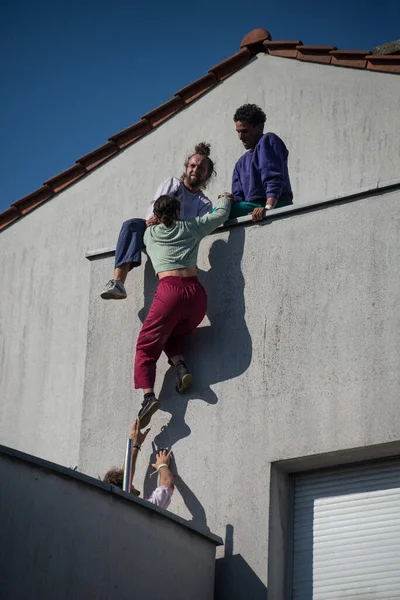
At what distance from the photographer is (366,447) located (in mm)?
9195

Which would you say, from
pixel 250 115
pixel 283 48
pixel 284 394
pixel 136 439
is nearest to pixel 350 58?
pixel 283 48

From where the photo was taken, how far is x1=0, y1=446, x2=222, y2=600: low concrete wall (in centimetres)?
785

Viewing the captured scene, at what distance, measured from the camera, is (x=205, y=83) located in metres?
14.6

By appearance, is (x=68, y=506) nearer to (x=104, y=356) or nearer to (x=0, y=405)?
(x=104, y=356)

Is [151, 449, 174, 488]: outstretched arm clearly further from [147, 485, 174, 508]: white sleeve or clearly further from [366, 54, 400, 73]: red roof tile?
[366, 54, 400, 73]: red roof tile

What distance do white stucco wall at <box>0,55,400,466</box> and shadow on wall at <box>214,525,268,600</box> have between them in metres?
4.10

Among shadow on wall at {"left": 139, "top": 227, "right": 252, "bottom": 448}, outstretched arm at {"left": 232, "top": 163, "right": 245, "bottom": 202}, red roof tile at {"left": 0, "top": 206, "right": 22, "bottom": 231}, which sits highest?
red roof tile at {"left": 0, "top": 206, "right": 22, "bottom": 231}

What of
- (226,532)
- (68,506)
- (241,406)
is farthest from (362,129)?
(68,506)

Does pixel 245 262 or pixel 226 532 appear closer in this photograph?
pixel 226 532

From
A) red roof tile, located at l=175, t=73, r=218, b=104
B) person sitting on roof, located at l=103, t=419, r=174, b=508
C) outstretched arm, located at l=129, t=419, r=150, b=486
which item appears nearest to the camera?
person sitting on roof, located at l=103, t=419, r=174, b=508

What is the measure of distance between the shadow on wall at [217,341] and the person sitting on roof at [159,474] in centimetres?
13

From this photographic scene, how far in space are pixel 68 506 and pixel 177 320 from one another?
7.73 feet

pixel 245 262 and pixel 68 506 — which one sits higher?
pixel 245 262

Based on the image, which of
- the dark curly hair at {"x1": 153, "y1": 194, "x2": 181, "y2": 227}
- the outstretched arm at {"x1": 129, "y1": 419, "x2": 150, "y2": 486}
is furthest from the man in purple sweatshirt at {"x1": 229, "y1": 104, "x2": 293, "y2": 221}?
the outstretched arm at {"x1": 129, "y1": 419, "x2": 150, "y2": 486}
